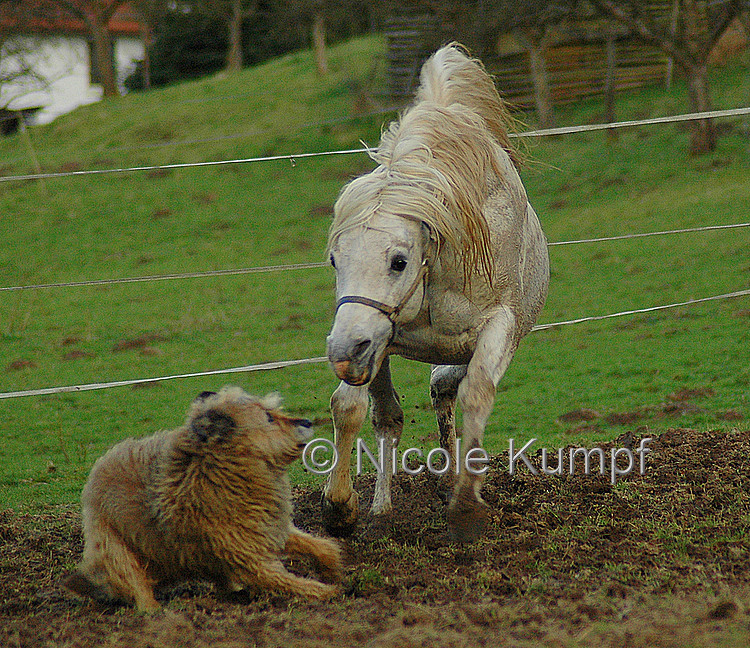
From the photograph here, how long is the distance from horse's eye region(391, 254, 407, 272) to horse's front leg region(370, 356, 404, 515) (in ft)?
3.37

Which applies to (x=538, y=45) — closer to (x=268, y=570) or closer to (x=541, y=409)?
(x=541, y=409)

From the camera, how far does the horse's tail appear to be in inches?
172

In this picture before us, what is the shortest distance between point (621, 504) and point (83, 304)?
10101mm

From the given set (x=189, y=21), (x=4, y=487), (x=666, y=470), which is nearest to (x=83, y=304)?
(x=4, y=487)

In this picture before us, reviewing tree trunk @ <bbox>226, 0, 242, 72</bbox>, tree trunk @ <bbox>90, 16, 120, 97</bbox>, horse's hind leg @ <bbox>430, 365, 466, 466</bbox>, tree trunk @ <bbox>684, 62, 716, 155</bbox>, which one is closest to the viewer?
horse's hind leg @ <bbox>430, 365, 466, 466</bbox>

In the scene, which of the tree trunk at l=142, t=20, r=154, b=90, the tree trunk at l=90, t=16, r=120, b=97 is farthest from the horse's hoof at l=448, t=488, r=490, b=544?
the tree trunk at l=142, t=20, r=154, b=90

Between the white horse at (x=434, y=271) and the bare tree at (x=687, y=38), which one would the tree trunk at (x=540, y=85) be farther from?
the white horse at (x=434, y=271)

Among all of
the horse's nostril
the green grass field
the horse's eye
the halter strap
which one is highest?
the horse's eye

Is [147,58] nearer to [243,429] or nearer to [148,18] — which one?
[148,18]

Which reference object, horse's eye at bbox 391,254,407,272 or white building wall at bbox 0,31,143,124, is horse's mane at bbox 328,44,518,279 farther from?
white building wall at bbox 0,31,143,124

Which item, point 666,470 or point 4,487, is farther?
point 4,487

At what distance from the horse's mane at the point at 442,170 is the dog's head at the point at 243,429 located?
0.73 metres

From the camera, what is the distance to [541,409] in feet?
24.1

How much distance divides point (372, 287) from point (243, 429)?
0.75 meters
